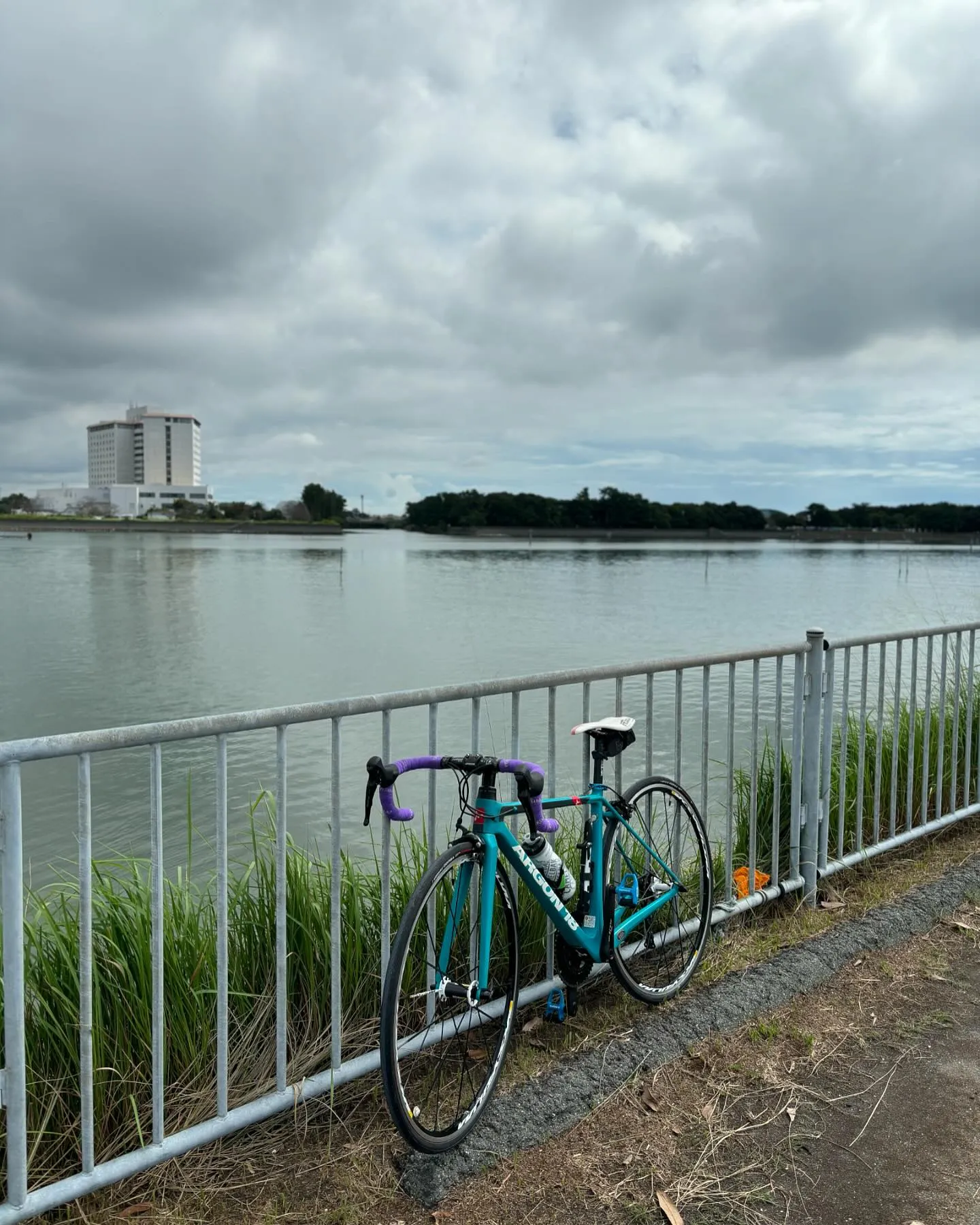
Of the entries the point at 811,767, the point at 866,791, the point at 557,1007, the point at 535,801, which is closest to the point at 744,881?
the point at 811,767

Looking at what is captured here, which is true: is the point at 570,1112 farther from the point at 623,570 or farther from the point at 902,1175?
the point at 623,570

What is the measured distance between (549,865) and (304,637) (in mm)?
37898

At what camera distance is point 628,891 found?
386cm

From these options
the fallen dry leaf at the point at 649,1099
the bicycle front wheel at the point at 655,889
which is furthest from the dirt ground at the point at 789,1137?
the bicycle front wheel at the point at 655,889

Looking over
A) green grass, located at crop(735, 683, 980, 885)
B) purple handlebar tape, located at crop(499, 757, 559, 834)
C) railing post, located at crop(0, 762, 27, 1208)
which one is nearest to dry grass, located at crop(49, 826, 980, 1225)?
railing post, located at crop(0, 762, 27, 1208)

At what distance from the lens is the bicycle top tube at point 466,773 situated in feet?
9.55

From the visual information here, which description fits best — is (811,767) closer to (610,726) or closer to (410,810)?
(610,726)

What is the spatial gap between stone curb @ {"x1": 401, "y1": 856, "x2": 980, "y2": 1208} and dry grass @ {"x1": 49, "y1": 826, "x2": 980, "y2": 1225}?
0.06 metres

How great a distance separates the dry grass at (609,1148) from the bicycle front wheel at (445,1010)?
0.16 m

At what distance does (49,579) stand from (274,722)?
249 feet

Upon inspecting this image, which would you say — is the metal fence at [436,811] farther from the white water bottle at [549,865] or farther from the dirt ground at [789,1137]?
the dirt ground at [789,1137]

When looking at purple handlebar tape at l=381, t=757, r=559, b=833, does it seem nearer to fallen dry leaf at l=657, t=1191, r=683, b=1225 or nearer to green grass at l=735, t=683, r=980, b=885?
fallen dry leaf at l=657, t=1191, r=683, b=1225

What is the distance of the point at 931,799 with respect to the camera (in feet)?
23.3

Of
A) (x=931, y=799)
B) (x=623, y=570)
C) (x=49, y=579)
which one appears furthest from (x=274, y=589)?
(x=931, y=799)
